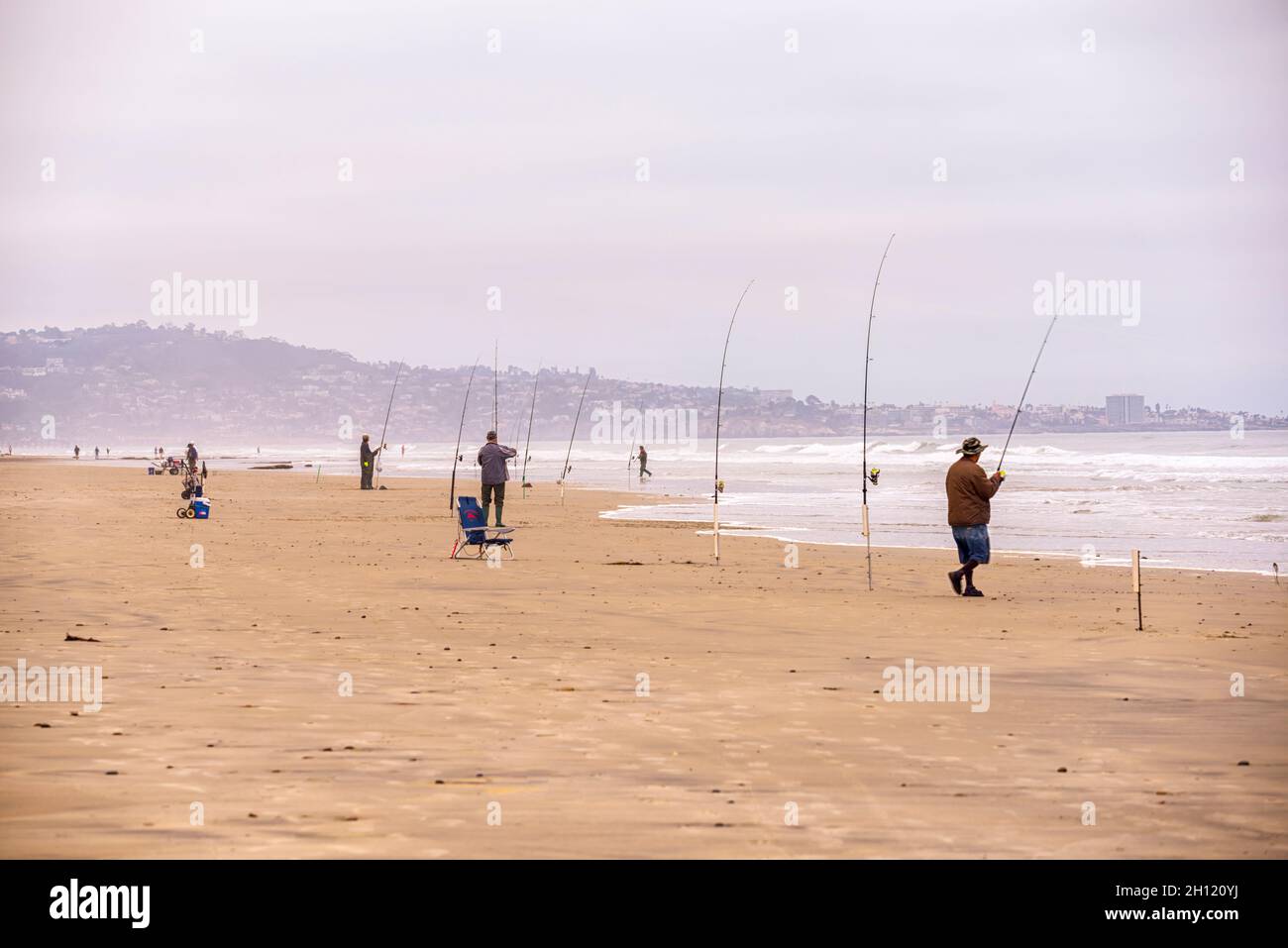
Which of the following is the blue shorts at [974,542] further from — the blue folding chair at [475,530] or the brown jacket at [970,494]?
the blue folding chair at [475,530]

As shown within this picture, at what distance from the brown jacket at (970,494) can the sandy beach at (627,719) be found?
93 centimetres

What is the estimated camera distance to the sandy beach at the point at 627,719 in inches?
206

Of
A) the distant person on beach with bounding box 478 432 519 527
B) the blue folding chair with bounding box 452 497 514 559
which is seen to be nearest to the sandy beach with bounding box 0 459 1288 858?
the blue folding chair with bounding box 452 497 514 559

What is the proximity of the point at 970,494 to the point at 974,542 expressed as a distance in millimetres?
519

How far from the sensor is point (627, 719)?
7.45 meters

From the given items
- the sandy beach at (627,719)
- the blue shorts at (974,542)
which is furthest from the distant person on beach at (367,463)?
the blue shorts at (974,542)

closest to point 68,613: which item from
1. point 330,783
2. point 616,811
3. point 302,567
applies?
point 302,567

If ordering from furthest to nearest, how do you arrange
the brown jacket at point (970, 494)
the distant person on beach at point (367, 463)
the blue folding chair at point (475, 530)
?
the distant person on beach at point (367, 463) < the blue folding chair at point (475, 530) < the brown jacket at point (970, 494)

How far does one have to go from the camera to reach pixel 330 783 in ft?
19.3

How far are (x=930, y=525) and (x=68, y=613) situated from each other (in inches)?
738

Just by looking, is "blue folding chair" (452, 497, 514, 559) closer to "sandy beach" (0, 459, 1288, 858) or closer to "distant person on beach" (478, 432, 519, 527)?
"sandy beach" (0, 459, 1288, 858)

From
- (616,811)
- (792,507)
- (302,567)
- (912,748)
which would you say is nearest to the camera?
(616,811)
